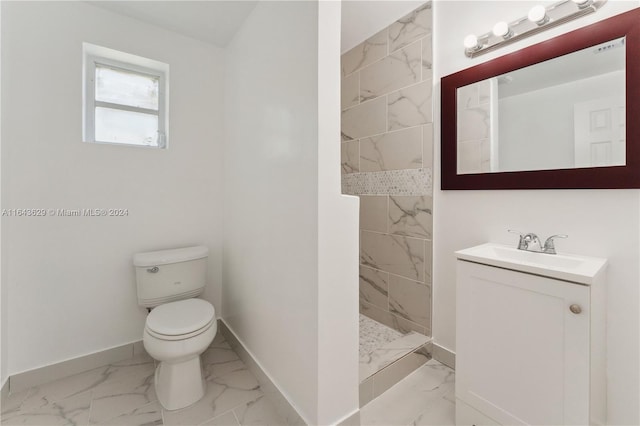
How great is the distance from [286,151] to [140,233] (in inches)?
50.1

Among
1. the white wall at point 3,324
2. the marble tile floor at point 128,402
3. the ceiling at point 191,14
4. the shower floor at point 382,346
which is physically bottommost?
the marble tile floor at point 128,402

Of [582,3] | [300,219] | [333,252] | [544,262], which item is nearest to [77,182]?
[300,219]

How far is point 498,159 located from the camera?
59.8 inches

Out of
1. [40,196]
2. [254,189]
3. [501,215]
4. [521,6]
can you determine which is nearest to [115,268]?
[40,196]

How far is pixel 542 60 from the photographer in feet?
4.44

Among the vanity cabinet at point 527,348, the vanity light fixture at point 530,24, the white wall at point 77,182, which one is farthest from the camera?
the white wall at point 77,182

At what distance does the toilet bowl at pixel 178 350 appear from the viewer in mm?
1391

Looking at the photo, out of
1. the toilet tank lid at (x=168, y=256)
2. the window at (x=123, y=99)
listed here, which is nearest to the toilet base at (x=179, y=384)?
the toilet tank lid at (x=168, y=256)

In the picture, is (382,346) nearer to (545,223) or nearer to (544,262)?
(544,262)

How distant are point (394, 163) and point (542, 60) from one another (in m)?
0.95

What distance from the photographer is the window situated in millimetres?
1801

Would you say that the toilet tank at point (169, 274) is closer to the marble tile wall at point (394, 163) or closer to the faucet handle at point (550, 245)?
the marble tile wall at point (394, 163)

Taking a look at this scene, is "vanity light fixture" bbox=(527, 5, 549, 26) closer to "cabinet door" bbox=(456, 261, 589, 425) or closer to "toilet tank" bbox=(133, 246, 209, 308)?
"cabinet door" bbox=(456, 261, 589, 425)

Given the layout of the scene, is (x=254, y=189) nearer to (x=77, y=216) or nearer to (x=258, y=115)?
(x=258, y=115)
